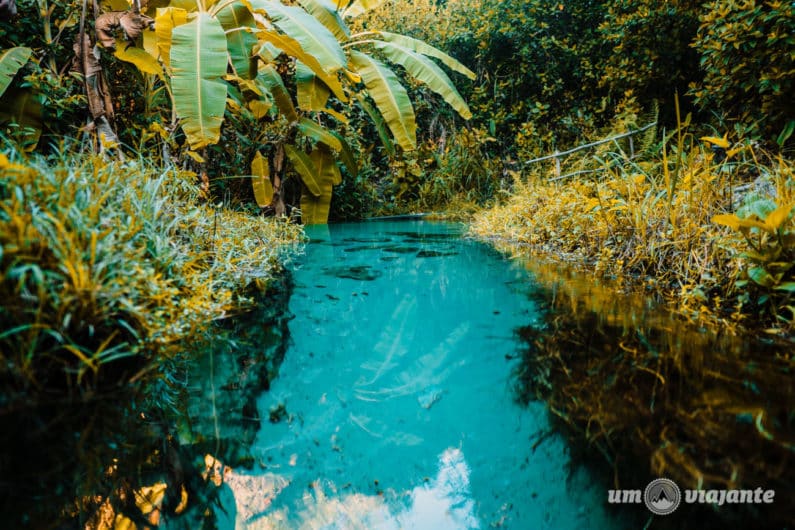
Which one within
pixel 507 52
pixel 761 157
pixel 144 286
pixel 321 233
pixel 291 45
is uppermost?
pixel 507 52

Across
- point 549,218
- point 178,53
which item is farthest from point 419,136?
point 178,53

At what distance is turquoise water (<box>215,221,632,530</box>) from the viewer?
90 cm

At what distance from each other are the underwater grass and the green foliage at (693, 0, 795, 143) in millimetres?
3747

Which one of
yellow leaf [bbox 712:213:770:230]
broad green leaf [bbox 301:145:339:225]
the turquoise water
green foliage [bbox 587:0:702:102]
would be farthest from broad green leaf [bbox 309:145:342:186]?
yellow leaf [bbox 712:213:770:230]

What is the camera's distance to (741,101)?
3.83m

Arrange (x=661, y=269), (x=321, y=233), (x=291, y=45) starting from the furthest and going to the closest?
(x=321, y=233) < (x=291, y=45) < (x=661, y=269)

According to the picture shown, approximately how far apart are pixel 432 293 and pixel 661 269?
126cm

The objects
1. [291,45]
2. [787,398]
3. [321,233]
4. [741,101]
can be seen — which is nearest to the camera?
[787,398]

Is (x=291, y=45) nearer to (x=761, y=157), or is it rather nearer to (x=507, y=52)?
(x=761, y=157)

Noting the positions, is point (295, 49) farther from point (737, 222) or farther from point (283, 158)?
point (737, 222)

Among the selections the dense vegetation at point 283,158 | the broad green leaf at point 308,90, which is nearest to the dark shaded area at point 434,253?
the dense vegetation at point 283,158

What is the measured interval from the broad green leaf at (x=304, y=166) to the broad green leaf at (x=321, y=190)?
82 millimetres

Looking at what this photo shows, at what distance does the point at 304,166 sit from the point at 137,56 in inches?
85.2

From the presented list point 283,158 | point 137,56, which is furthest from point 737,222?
point 283,158
